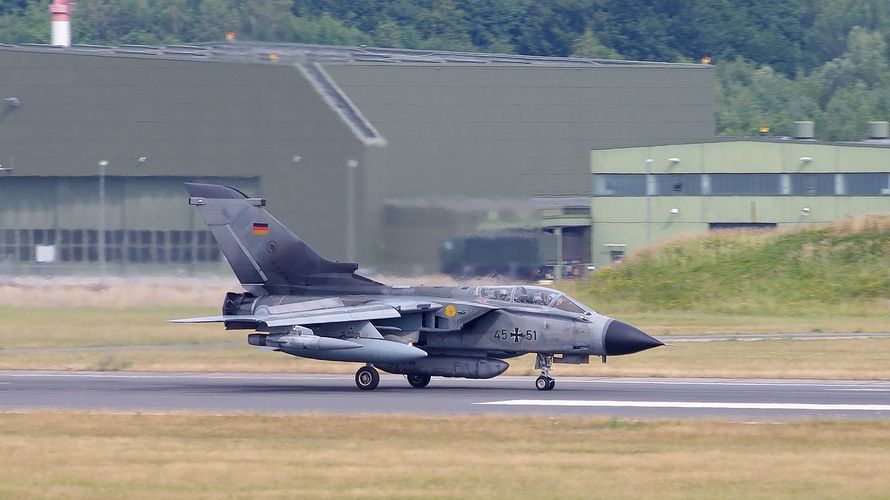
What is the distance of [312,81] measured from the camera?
36688 mm

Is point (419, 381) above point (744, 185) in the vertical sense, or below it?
below

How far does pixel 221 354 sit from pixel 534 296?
394 inches

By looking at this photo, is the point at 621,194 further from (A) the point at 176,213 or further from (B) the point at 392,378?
(B) the point at 392,378

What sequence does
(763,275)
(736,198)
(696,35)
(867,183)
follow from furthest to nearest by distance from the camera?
(696,35), (736,198), (867,183), (763,275)

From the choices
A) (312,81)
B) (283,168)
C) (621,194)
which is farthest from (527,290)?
(621,194)

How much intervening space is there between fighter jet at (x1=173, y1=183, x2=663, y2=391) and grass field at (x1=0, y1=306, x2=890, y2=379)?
362 cm

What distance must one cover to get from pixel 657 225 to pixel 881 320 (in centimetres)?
1717

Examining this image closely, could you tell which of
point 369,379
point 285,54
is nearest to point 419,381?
point 369,379

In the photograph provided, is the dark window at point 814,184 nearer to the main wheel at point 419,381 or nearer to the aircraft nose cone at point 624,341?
the aircraft nose cone at point 624,341

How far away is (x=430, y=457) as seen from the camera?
50.6 ft

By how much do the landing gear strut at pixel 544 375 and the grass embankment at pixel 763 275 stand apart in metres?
22.3

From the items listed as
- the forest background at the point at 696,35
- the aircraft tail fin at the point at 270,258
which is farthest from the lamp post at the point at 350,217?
the forest background at the point at 696,35

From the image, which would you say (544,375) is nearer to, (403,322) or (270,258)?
(403,322)

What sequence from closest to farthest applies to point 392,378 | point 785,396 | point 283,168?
point 785,396 → point 392,378 → point 283,168
